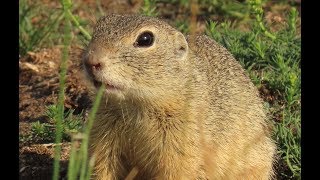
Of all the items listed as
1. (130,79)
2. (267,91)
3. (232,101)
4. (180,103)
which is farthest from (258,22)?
(130,79)

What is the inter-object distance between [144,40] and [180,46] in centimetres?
33

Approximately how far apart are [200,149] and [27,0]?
11.2 feet

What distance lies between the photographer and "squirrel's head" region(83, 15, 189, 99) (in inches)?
149

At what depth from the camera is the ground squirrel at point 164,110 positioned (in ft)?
13.0

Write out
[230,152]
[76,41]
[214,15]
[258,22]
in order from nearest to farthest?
[230,152] → [258,22] → [76,41] → [214,15]

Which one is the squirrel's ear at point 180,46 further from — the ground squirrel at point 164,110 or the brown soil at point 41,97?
the brown soil at point 41,97

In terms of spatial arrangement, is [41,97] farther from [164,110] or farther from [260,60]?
[164,110]

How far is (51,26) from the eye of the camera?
675cm

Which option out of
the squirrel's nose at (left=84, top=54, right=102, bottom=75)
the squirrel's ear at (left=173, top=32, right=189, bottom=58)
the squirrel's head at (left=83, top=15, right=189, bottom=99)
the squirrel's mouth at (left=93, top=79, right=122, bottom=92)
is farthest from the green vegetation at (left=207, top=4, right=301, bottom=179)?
the squirrel's nose at (left=84, top=54, right=102, bottom=75)

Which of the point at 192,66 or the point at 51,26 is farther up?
the point at 192,66

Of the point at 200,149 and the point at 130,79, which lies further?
the point at 200,149

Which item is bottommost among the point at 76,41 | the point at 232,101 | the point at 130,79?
the point at 76,41

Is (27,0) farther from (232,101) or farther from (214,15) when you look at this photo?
(232,101)

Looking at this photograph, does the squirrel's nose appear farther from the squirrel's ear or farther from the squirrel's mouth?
the squirrel's ear
